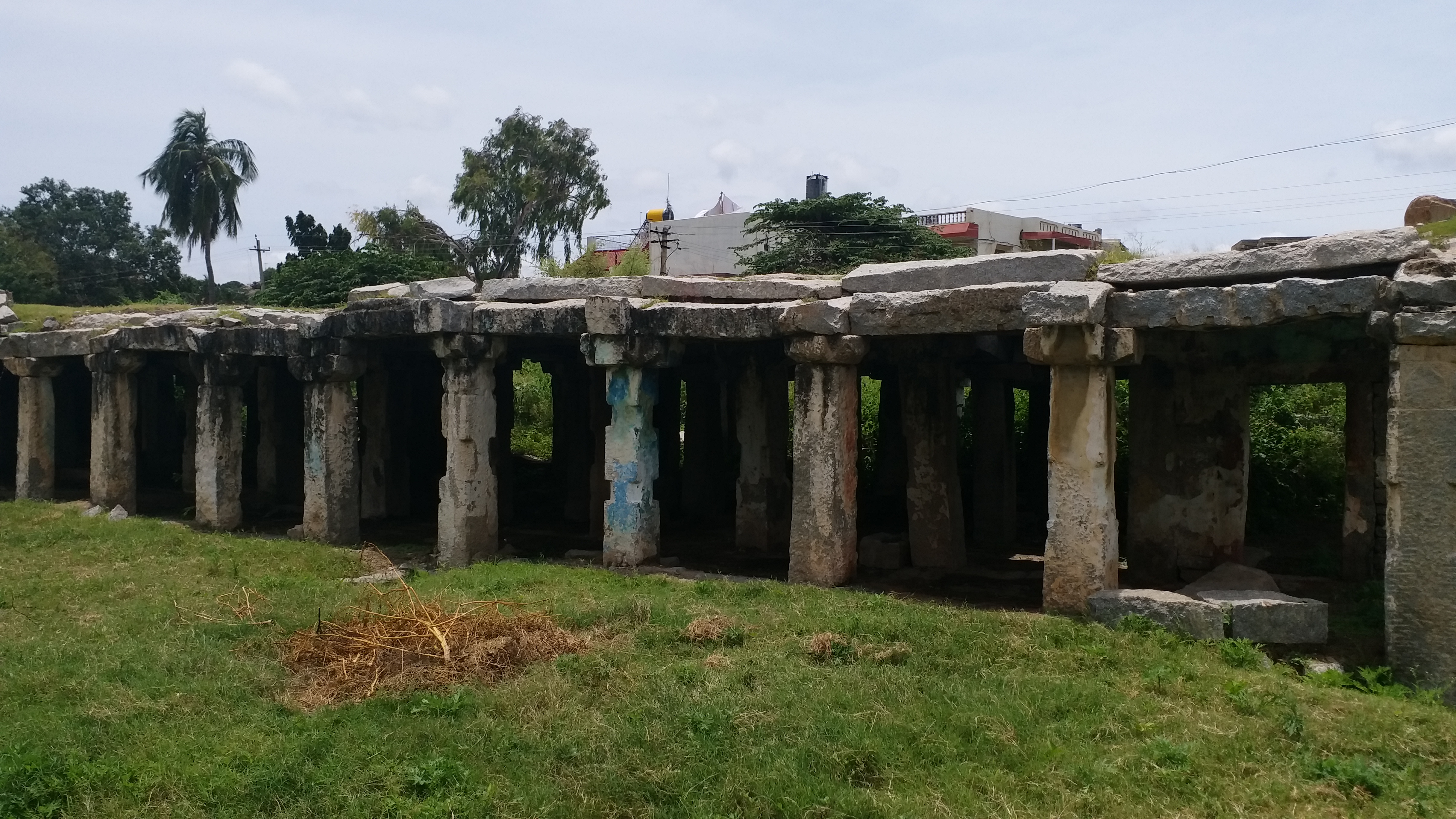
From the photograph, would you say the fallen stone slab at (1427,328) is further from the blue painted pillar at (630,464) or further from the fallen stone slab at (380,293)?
the fallen stone slab at (380,293)

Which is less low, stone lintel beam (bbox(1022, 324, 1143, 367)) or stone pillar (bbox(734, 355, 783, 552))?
stone lintel beam (bbox(1022, 324, 1143, 367))

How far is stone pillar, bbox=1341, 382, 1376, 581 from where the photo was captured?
12.1m

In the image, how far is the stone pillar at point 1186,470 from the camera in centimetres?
1209

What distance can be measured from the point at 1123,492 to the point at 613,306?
28.4 ft

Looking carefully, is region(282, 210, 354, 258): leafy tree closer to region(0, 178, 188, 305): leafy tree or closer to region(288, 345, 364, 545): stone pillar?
region(0, 178, 188, 305): leafy tree

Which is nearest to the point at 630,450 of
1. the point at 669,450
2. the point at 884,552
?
the point at 884,552

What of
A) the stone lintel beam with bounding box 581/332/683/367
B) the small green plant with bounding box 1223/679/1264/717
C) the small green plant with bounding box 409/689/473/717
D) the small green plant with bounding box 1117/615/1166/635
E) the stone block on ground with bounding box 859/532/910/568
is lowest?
the stone block on ground with bounding box 859/532/910/568

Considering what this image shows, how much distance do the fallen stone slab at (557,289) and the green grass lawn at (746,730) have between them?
4.50m

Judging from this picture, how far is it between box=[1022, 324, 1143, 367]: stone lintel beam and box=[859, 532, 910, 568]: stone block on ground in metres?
4.44

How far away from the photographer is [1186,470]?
40.4 ft

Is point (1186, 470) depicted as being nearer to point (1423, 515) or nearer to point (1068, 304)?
point (1068, 304)

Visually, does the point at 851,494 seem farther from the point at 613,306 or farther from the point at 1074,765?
the point at 1074,765

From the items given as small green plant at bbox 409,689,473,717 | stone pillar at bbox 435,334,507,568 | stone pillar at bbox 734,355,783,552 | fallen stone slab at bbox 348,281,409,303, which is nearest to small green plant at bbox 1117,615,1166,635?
small green plant at bbox 409,689,473,717

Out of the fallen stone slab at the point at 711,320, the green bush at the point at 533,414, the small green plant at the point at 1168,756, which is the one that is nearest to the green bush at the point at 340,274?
the green bush at the point at 533,414
